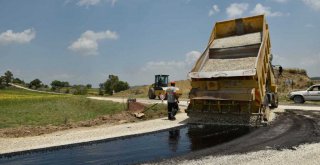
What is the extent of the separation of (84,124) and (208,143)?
6828 millimetres

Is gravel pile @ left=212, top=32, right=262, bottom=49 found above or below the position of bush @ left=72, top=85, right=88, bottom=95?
above

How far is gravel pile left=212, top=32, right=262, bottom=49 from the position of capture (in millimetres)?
15692

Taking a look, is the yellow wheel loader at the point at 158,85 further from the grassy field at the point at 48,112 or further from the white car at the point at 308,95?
the white car at the point at 308,95

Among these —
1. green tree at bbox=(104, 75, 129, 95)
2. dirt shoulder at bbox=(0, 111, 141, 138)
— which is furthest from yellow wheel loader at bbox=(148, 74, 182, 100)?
green tree at bbox=(104, 75, 129, 95)

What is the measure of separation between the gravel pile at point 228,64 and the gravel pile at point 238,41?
2.59ft

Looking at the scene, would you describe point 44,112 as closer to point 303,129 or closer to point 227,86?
point 227,86

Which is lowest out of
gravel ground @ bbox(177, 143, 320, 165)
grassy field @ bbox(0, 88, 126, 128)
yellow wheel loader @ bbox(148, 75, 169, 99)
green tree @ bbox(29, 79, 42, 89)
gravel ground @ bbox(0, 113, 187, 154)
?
gravel ground @ bbox(177, 143, 320, 165)

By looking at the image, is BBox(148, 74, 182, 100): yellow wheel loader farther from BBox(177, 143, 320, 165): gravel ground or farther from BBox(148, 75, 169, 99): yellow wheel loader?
BBox(177, 143, 320, 165): gravel ground

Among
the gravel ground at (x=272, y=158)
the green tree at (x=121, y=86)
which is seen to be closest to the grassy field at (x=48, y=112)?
the gravel ground at (x=272, y=158)

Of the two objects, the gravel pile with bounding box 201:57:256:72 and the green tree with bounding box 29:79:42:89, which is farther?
the green tree with bounding box 29:79:42:89

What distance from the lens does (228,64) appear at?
600 inches

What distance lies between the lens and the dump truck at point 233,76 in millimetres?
13766

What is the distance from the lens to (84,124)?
15.7m

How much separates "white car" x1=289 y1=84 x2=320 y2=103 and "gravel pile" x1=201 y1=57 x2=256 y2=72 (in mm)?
14604
